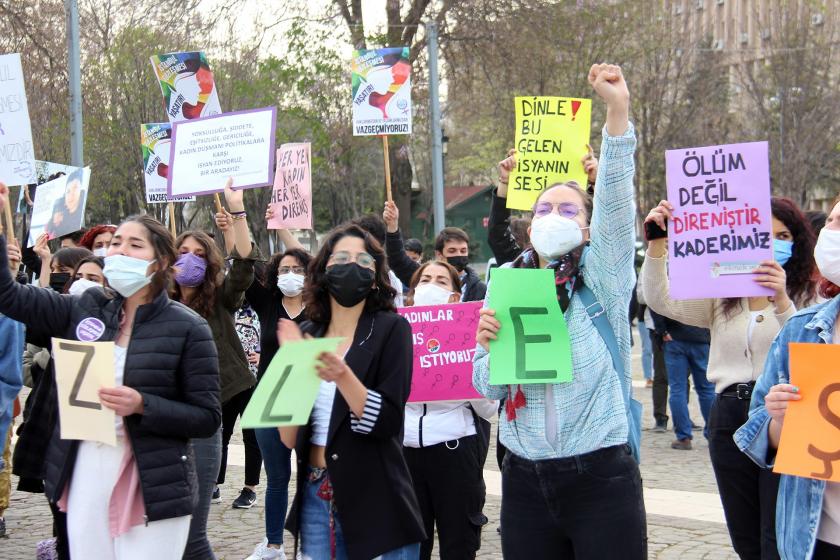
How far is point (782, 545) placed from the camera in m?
3.55

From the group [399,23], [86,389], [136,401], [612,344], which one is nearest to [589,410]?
[612,344]

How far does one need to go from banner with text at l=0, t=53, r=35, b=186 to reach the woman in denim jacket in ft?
18.3

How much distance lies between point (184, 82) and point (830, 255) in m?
7.07

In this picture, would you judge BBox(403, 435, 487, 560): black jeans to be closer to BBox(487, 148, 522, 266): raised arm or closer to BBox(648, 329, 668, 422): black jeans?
BBox(487, 148, 522, 266): raised arm

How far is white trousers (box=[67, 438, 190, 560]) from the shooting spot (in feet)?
13.9

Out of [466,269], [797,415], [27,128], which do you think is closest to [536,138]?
[466,269]

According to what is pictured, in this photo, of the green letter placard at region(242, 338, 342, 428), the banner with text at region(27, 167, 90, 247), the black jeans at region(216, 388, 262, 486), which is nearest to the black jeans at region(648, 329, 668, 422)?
the black jeans at region(216, 388, 262, 486)

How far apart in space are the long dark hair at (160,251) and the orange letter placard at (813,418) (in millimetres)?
2511

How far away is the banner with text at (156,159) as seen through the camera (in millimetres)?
11211

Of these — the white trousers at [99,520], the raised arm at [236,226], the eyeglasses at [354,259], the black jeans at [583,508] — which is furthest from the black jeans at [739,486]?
the raised arm at [236,226]

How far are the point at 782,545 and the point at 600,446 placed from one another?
25.7 inches

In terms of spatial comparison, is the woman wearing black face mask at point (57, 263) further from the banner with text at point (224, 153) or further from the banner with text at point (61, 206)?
the banner with text at point (224, 153)

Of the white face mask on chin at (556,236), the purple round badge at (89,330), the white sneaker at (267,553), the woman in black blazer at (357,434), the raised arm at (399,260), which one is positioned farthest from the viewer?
the raised arm at (399,260)

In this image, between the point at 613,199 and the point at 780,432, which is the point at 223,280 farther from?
the point at 780,432
